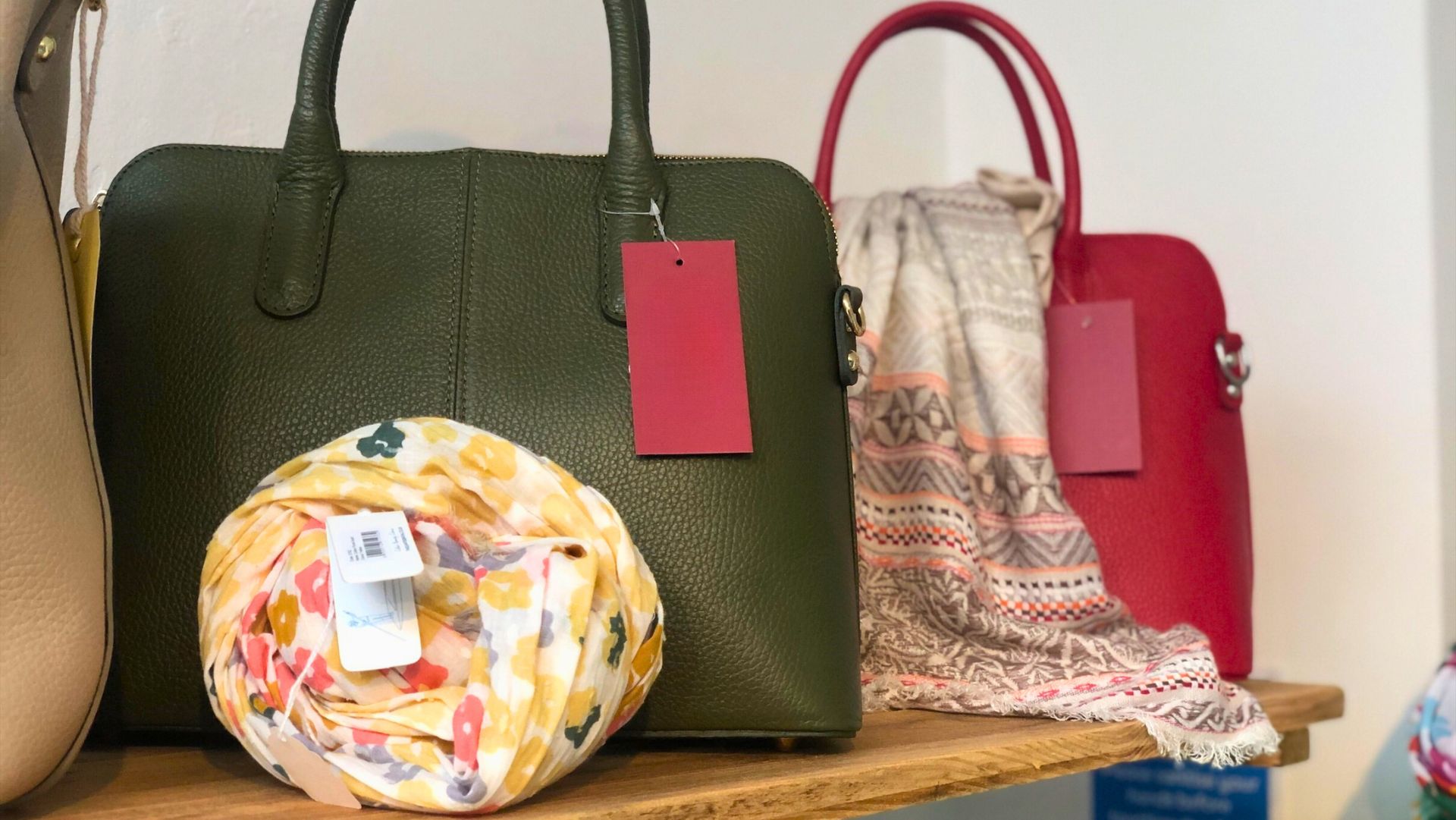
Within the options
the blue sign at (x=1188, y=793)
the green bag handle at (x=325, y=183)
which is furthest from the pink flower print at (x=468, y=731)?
the blue sign at (x=1188, y=793)

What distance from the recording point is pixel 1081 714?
0.73 m

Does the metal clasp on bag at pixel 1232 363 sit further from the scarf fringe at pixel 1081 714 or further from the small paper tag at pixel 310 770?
the small paper tag at pixel 310 770

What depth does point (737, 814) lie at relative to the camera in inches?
20.6

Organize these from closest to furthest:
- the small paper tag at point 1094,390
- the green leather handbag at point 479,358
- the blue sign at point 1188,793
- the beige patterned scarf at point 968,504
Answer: the green leather handbag at point 479,358
the beige patterned scarf at point 968,504
the small paper tag at point 1094,390
the blue sign at point 1188,793

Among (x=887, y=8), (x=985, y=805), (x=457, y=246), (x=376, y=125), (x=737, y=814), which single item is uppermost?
(x=887, y=8)

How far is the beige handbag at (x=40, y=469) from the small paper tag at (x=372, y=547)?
109 mm

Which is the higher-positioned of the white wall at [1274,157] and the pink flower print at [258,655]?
the white wall at [1274,157]

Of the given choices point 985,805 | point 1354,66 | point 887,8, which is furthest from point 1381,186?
point 985,805

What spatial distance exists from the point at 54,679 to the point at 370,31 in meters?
0.62

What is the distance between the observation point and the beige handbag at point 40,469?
1.56ft

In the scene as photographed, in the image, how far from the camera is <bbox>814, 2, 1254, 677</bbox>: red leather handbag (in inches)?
36.3

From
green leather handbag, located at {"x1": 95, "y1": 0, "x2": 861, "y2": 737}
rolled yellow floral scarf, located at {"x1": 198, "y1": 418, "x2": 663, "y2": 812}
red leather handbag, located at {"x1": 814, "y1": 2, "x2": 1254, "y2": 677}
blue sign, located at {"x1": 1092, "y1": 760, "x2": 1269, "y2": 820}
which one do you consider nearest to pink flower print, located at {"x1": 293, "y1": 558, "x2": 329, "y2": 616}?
rolled yellow floral scarf, located at {"x1": 198, "y1": 418, "x2": 663, "y2": 812}

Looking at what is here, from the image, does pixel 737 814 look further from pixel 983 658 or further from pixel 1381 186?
pixel 1381 186

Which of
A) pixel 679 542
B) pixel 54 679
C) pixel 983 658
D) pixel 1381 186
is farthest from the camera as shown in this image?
pixel 1381 186
